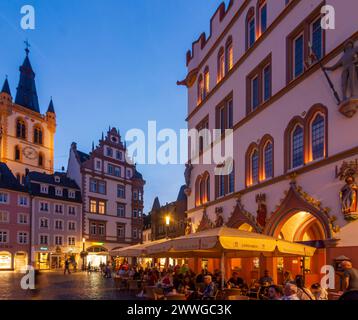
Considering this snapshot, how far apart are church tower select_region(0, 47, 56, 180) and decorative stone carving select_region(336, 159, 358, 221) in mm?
70778

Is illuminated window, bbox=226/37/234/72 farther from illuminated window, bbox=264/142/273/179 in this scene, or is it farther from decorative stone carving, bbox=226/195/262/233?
decorative stone carving, bbox=226/195/262/233

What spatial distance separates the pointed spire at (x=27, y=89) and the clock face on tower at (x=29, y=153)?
46.8 ft

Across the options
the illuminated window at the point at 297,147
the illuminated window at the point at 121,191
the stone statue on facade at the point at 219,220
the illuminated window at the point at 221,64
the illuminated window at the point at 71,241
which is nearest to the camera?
the illuminated window at the point at 297,147

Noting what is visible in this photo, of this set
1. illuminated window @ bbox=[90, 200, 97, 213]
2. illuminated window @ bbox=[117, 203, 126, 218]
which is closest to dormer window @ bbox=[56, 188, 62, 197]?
illuminated window @ bbox=[90, 200, 97, 213]

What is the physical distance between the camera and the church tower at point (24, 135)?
260 ft

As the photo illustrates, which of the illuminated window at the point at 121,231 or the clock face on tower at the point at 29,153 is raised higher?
the clock face on tower at the point at 29,153

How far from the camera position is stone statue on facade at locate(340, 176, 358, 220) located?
45.5 ft

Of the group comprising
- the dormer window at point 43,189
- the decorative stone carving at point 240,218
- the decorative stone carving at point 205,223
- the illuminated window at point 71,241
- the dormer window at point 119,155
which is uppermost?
the dormer window at point 119,155

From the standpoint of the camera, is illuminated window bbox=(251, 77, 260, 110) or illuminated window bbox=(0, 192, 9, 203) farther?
illuminated window bbox=(0, 192, 9, 203)

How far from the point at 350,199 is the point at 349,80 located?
3592 mm

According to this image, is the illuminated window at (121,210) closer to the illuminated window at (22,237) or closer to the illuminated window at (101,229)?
the illuminated window at (101,229)

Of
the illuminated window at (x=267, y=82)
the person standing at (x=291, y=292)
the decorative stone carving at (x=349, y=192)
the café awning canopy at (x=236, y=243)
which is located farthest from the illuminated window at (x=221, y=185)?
the person standing at (x=291, y=292)

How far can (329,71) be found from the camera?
15.9m
